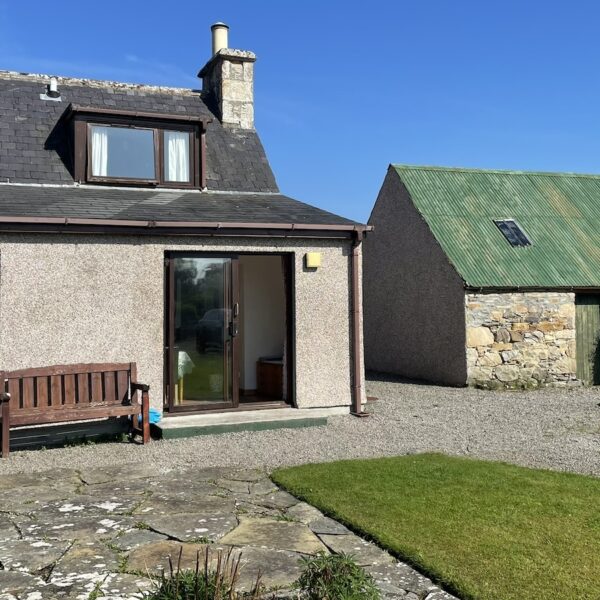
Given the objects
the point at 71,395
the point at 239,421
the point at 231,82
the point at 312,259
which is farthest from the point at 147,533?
the point at 231,82

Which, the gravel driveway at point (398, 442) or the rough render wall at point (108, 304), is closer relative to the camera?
the gravel driveway at point (398, 442)

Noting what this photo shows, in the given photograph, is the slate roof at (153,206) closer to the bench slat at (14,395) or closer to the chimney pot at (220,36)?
the bench slat at (14,395)

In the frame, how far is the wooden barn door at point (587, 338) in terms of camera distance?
51.1 feet

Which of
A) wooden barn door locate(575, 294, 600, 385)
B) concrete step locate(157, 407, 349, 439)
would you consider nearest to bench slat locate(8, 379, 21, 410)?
concrete step locate(157, 407, 349, 439)

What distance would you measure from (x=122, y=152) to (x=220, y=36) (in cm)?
419

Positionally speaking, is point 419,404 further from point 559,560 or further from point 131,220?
point 559,560

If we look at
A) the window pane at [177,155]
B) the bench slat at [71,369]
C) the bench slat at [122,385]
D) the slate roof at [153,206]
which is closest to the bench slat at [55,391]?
the bench slat at [71,369]

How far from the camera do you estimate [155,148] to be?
1216 cm

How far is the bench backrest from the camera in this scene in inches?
331

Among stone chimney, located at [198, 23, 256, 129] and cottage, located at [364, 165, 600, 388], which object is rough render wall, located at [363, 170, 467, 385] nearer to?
cottage, located at [364, 165, 600, 388]

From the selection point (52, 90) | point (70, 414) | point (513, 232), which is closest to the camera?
point (70, 414)

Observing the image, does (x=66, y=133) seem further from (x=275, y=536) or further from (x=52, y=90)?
(x=275, y=536)

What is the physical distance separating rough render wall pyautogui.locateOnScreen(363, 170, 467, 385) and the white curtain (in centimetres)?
775

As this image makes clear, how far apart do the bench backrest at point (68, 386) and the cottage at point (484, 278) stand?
8.15 m
